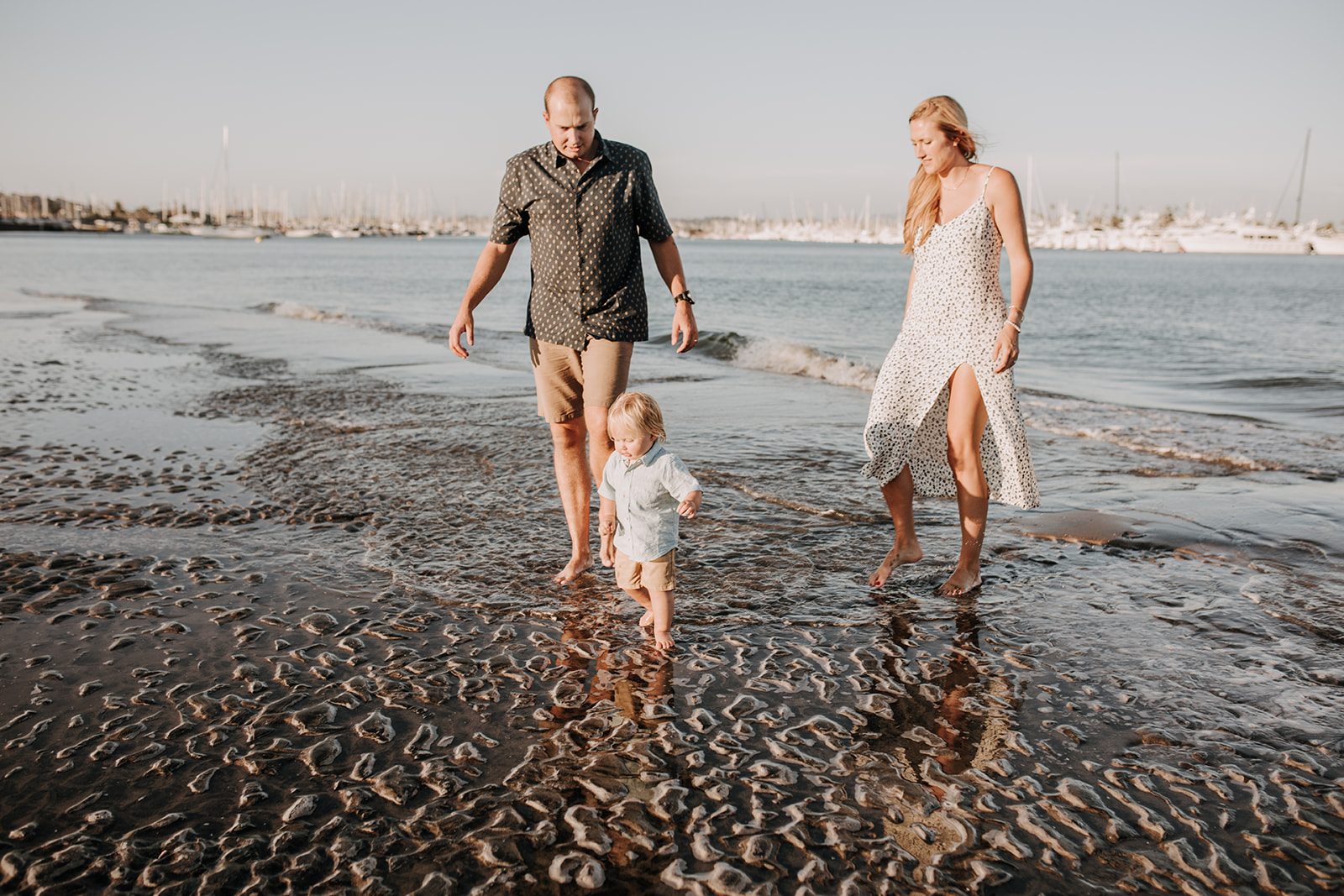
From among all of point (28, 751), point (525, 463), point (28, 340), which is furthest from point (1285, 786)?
point (28, 340)

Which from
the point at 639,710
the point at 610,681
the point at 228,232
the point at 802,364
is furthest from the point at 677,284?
the point at 228,232

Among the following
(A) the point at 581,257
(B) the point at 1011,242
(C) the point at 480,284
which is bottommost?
(C) the point at 480,284

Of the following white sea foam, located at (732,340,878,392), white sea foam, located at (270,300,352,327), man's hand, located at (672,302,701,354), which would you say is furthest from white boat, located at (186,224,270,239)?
man's hand, located at (672,302,701,354)

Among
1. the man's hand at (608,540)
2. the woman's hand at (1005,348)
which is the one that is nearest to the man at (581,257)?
the man's hand at (608,540)

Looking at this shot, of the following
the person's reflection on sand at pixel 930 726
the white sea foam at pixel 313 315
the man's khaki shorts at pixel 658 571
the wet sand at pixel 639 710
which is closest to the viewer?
the wet sand at pixel 639 710

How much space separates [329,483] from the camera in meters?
6.12

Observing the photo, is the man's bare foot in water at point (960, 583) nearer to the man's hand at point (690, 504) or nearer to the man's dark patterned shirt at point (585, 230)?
the man's hand at point (690, 504)

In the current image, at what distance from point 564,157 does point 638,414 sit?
133cm

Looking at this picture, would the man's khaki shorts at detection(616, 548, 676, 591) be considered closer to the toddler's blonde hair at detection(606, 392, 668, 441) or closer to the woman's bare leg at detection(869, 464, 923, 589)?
the toddler's blonde hair at detection(606, 392, 668, 441)

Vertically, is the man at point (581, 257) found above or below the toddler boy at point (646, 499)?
above

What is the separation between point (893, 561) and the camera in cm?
438

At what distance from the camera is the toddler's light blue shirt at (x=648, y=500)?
342 centimetres

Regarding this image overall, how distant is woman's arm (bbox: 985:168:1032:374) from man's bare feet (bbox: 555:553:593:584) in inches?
85.3

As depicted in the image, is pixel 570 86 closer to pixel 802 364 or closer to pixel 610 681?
pixel 610 681
